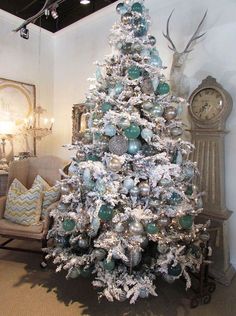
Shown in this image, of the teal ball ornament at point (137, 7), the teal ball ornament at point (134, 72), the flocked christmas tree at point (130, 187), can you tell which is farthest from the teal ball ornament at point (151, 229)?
the teal ball ornament at point (137, 7)

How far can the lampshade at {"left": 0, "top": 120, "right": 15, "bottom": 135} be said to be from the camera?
349cm

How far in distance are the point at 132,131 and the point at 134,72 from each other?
46 centimetres

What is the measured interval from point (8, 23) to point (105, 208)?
3146 millimetres

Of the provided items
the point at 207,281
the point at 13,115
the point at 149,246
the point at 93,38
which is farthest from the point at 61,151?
the point at 207,281

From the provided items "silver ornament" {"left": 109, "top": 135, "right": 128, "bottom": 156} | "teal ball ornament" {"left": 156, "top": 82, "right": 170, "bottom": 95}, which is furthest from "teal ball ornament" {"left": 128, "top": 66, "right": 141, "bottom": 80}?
"silver ornament" {"left": 109, "top": 135, "right": 128, "bottom": 156}

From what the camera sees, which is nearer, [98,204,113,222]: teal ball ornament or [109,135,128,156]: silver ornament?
[98,204,113,222]: teal ball ornament

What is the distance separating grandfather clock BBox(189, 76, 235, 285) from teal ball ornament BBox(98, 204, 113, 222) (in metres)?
0.97

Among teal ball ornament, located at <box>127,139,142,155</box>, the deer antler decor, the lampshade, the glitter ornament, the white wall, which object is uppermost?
the white wall

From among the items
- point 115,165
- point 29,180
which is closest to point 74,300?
point 115,165

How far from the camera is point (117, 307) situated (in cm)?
195

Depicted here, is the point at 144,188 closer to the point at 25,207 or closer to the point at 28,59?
the point at 25,207

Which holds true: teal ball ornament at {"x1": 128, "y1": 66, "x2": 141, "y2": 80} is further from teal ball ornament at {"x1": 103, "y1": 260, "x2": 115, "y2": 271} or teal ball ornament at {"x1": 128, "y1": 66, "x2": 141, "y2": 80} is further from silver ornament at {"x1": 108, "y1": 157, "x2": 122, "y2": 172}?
teal ball ornament at {"x1": 103, "y1": 260, "x2": 115, "y2": 271}

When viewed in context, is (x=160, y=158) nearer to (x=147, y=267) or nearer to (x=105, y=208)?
(x=105, y=208)

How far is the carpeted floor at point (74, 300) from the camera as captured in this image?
1878 mm
